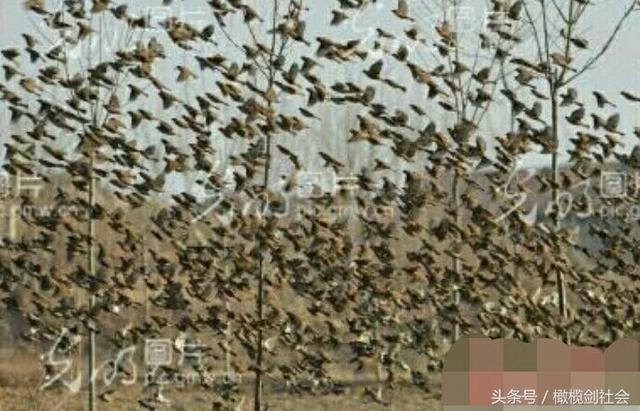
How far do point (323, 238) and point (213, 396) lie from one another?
195 inches

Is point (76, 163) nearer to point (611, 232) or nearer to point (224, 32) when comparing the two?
point (224, 32)

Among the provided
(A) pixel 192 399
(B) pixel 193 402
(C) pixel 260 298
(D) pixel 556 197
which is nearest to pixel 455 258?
(D) pixel 556 197

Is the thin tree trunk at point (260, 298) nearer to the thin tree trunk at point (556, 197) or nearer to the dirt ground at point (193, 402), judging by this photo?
the thin tree trunk at point (556, 197)

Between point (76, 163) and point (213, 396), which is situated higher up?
point (76, 163)

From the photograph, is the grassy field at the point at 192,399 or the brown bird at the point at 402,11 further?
the grassy field at the point at 192,399

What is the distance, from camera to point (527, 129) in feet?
26.6

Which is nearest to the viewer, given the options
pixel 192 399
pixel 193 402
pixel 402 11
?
pixel 402 11

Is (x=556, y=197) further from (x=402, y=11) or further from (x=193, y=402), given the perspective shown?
(x=193, y=402)

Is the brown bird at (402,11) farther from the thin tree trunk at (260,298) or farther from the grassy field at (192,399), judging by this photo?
the grassy field at (192,399)

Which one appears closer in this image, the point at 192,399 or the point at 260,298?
the point at 260,298

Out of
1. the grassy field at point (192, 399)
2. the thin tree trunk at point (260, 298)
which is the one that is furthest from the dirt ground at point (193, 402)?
the thin tree trunk at point (260, 298)

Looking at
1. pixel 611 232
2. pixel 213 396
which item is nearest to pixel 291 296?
pixel 213 396

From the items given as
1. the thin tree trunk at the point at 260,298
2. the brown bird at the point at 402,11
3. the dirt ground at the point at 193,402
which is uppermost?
the brown bird at the point at 402,11

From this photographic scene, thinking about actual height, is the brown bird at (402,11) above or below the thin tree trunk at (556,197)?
above
